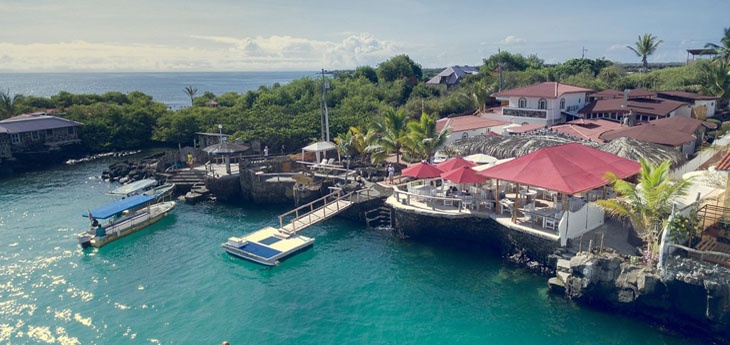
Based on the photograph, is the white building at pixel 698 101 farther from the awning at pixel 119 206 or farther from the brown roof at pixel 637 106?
the awning at pixel 119 206

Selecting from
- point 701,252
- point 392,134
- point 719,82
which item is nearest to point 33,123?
point 392,134

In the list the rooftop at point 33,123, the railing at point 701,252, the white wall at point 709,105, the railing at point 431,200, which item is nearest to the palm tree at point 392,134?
the railing at point 431,200

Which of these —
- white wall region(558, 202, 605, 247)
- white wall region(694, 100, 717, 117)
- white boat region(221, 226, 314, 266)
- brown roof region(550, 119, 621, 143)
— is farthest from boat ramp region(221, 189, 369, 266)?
white wall region(694, 100, 717, 117)

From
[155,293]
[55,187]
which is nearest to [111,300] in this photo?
[155,293]

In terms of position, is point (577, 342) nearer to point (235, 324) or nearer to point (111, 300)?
point (235, 324)

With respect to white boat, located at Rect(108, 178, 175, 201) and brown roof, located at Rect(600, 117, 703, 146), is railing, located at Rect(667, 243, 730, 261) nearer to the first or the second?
brown roof, located at Rect(600, 117, 703, 146)

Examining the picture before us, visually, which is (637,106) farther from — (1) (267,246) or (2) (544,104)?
(1) (267,246)
